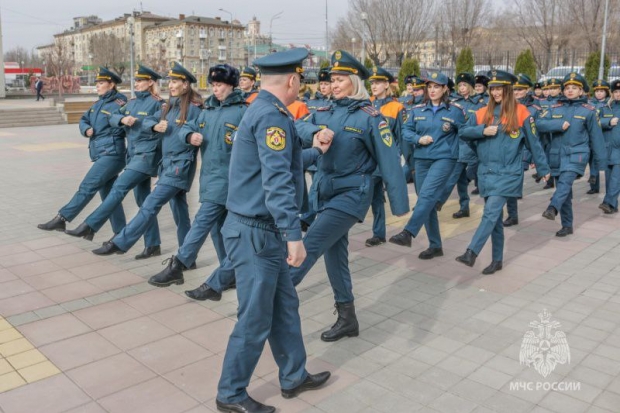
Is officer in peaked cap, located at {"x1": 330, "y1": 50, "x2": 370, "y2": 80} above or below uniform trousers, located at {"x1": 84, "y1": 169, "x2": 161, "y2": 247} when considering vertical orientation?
above

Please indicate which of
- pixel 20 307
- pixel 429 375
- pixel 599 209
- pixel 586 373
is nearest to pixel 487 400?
pixel 429 375

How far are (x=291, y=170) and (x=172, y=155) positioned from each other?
10.1 feet

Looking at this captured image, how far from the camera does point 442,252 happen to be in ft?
23.6

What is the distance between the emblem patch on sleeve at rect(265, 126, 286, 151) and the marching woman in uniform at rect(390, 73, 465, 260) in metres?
3.52

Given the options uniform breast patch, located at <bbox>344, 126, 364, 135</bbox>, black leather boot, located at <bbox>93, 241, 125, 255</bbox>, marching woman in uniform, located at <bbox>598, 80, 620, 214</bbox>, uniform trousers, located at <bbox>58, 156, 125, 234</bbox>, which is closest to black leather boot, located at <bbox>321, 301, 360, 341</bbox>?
uniform breast patch, located at <bbox>344, 126, 364, 135</bbox>

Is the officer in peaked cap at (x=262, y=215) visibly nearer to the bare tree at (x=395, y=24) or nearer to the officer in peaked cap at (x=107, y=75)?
the officer in peaked cap at (x=107, y=75)

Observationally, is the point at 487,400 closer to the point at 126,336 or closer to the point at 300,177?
the point at 300,177

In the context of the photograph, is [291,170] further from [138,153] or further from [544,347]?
[138,153]

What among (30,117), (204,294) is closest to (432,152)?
(204,294)

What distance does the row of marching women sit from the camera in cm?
354

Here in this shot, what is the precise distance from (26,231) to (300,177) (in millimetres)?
5739

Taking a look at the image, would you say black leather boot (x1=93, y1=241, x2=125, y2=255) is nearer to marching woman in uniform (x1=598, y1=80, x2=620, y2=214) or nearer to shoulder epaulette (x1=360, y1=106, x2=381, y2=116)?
shoulder epaulette (x1=360, y1=106, x2=381, y2=116)

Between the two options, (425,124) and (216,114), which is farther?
(425,124)

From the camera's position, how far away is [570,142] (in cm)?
826
